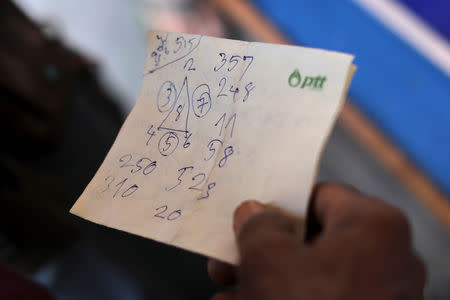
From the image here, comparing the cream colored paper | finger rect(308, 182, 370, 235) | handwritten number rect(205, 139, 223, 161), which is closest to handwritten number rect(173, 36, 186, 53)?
the cream colored paper

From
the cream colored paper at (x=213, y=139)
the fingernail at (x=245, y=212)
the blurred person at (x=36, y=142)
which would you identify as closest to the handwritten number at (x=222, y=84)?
the cream colored paper at (x=213, y=139)

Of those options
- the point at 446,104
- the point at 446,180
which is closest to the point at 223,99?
the point at 446,104

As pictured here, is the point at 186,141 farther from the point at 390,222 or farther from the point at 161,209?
the point at 390,222

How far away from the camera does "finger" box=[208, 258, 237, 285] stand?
389 millimetres

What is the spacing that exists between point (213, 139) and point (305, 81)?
0.11m

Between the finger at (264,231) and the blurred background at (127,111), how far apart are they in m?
0.23

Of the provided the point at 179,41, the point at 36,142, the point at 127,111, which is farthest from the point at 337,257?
the point at 127,111

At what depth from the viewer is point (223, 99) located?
1.19 feet

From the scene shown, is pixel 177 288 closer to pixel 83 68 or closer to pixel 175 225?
pixel 175 225

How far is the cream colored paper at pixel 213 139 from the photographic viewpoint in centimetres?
32

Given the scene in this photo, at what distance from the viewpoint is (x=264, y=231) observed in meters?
0.29

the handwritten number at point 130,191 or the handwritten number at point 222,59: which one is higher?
the handwritten number at point 222,59

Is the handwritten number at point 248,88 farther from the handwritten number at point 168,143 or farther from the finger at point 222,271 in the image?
the finger at point 222,271

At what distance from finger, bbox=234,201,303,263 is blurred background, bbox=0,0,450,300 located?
229 mm
